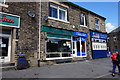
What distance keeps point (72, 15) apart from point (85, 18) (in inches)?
116

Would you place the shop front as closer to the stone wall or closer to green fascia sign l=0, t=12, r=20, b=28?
green fascia sign l=0, t=12, r=20, b=28

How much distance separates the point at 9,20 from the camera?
6773 millimetres

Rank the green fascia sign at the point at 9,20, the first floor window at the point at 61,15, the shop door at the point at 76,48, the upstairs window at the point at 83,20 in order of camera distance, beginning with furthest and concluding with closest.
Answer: the upstairs window at the point at 83,20, the shop door at the point at 76,48, the first floor window at the point at 61,15, the green fascia sign at the point at 9,20

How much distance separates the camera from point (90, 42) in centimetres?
1330

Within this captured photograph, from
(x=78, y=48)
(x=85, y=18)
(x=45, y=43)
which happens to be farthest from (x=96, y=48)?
(x=45, y=43)

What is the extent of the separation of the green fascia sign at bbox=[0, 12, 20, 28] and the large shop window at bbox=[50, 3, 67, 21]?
371 centimetres

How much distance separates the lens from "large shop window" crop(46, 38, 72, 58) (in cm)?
912

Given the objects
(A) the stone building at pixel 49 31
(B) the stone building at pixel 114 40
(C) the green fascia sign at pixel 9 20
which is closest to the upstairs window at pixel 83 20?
(A) the stone building at pixel 49 31

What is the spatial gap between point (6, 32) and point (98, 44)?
1277 cm

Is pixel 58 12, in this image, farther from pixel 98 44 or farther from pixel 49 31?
pixel 98 44

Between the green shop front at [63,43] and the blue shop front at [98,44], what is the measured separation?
172 centimetres

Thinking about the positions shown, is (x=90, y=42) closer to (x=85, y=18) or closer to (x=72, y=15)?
(x=85, y=18)

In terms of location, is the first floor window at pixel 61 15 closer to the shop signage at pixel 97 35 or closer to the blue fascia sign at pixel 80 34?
the blue fascia sign at pixel 80 34

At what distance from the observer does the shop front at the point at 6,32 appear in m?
6.60
